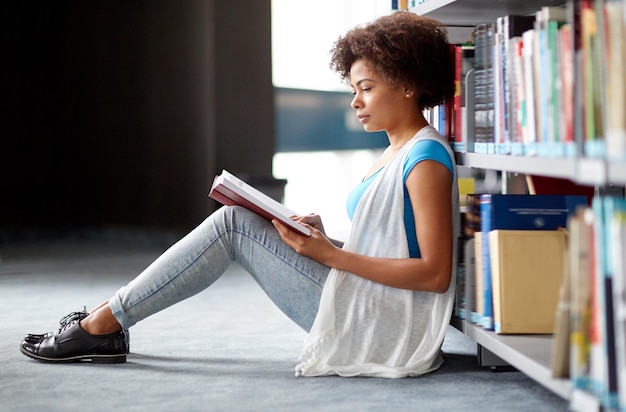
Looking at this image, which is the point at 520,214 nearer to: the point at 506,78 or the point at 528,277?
the point at 528,277

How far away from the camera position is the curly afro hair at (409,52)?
7.57 ft

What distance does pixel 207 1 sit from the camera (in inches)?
228

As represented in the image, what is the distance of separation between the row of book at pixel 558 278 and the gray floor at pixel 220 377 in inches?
7.8

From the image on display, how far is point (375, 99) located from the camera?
2.36m

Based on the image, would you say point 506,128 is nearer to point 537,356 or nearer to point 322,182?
point 537,356

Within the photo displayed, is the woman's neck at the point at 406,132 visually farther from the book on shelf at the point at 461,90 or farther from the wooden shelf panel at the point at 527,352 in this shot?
the wooden shelf panel at the point at 527,352

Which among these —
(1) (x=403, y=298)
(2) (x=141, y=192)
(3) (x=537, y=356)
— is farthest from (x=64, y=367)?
(2) (x=141, y=192)

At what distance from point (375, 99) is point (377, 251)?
0.40 meters

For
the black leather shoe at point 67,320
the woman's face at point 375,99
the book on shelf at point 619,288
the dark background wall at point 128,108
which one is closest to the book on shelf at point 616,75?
the book on shelf at point 619,288

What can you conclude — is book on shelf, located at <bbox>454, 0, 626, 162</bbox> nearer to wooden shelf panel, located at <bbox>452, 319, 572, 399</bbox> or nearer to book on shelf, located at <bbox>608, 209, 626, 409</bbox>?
book on shelf, located at <bbox>608, 209, 626, 409</bbox>

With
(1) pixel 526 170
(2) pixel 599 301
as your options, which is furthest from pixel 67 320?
(2) pixel 599 301

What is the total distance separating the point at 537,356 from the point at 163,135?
4.45m

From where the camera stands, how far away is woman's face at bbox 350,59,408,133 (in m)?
2.36

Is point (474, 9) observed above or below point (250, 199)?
above
